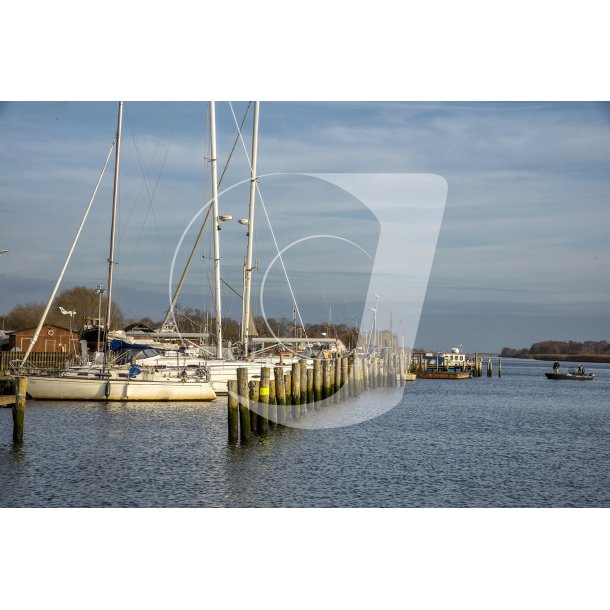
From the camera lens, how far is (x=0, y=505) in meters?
14.1

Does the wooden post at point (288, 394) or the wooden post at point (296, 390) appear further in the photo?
the wooden post at point (296, 390)

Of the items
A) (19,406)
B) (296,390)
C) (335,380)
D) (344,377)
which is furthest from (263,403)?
(344,377)

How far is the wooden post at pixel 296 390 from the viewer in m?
25.3

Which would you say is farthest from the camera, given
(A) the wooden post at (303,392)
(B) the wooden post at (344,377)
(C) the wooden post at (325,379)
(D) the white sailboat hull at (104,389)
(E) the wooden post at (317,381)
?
(B) the wooden post at (344,377)

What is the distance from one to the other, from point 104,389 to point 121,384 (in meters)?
0.60

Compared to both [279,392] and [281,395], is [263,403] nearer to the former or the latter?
[279,392]

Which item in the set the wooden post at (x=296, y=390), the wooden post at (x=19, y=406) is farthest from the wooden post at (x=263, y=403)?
the wooden post at (x=19, y=406)

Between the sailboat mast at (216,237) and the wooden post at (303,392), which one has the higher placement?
the sailboat mast at (216,237)

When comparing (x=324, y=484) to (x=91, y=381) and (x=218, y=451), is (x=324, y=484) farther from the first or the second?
(x=91, y=381)

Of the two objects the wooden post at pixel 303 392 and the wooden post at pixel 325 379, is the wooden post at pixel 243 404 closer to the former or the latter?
the wooden post at pixel 303 392

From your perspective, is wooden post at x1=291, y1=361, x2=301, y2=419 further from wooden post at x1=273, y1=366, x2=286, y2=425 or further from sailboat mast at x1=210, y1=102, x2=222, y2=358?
sailboat mast at x1=210, y1=102, x2=222, y2=358

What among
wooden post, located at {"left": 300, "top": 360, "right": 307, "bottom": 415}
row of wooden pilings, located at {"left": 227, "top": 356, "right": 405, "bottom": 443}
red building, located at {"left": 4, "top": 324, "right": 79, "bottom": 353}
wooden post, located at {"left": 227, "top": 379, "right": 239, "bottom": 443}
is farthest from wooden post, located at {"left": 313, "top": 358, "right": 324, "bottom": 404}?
red building, located at {"left": 4, "top": 324, "right": 79, "bottom": 353}
